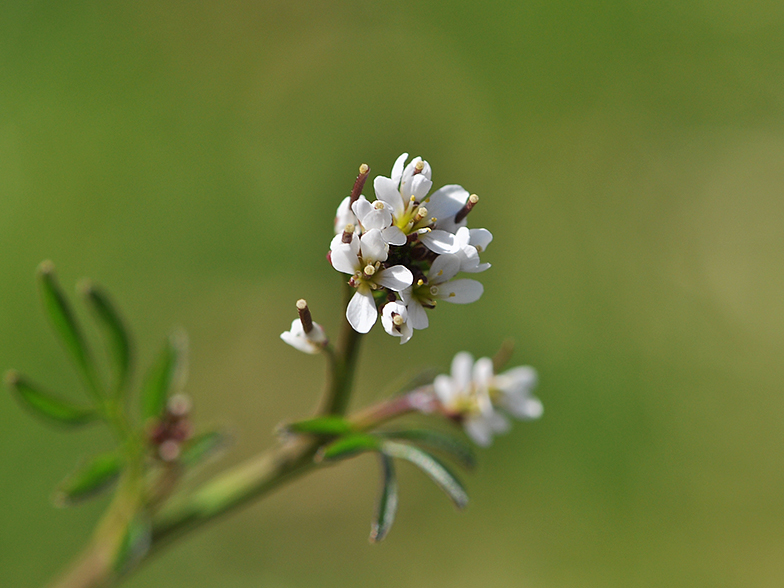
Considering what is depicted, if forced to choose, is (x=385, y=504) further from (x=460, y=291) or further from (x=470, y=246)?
(x=470, y=246)

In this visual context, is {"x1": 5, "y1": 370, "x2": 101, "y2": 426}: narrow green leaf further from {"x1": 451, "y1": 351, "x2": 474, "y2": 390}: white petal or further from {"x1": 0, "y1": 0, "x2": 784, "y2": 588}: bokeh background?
{"x1": 0, "y1": 0, "x2": 784, "y2": 588}: bokeh background

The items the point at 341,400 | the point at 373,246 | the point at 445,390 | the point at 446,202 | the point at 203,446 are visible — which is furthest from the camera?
the point at 203,446

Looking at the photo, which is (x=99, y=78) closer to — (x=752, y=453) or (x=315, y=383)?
(x=315, y=383)

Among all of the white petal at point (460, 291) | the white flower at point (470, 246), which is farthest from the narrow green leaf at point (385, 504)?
the white flower at point (470, 246)

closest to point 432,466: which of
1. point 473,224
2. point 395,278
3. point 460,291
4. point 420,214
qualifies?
point 460,291

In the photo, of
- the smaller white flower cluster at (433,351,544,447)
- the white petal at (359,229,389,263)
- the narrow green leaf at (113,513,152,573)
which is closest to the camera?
the white petal at (359,229,389,263)

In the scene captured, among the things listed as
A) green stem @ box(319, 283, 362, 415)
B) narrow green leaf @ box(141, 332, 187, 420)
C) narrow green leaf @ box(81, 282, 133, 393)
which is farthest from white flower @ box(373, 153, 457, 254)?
narrow green leaf @ box(81, 282, 133, 393)

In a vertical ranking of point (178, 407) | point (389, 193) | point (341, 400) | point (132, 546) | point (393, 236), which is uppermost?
point (389, 193)
